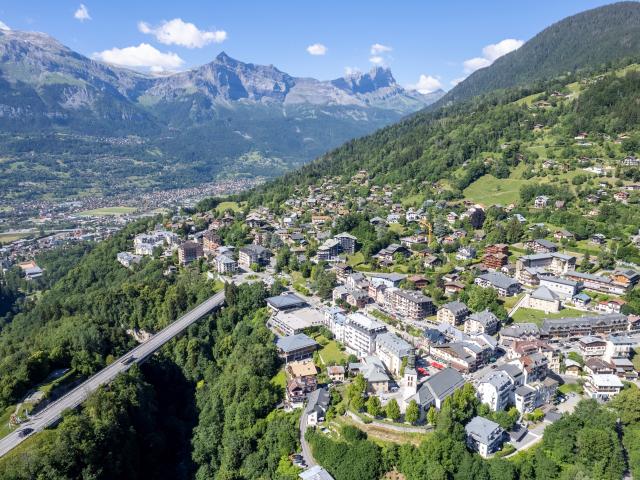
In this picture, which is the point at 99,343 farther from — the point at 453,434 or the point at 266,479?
the point at 453,434

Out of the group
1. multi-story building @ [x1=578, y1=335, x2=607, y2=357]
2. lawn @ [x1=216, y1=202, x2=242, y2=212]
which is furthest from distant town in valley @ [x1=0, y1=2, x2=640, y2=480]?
lawn @ [x1=216, y1=202, x2=242, y2=212]

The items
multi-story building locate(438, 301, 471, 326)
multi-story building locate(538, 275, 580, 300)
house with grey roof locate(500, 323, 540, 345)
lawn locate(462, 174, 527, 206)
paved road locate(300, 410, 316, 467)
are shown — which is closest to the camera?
paved road locate(300, 410, 316, 467)

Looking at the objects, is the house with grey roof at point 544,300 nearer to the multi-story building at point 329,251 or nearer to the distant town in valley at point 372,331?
the distant town in valley at point 372,331

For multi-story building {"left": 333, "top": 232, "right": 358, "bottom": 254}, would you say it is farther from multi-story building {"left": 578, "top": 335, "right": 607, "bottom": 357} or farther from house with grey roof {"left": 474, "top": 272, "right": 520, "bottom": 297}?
multi-story building {"left": 578, "top": 335, "right": 607, "bottom": 357}

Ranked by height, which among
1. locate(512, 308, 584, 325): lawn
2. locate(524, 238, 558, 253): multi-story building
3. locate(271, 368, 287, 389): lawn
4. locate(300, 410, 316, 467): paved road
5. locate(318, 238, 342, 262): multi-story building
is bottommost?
locate(300, 410, 316, 467): paved road

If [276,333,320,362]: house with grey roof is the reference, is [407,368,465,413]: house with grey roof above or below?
above

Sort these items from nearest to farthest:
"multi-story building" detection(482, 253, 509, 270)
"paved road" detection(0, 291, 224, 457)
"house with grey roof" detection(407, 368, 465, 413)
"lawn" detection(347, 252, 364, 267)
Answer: "house with grey roof" detection(407, 368, 465, 413), "paved road" detection(0, 291, 224, 457), "multi-story building" detection(482, 253, 509, 270), "lawn" detection(347, 252, 364, 267)

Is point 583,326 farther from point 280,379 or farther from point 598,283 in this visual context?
point 280,379
